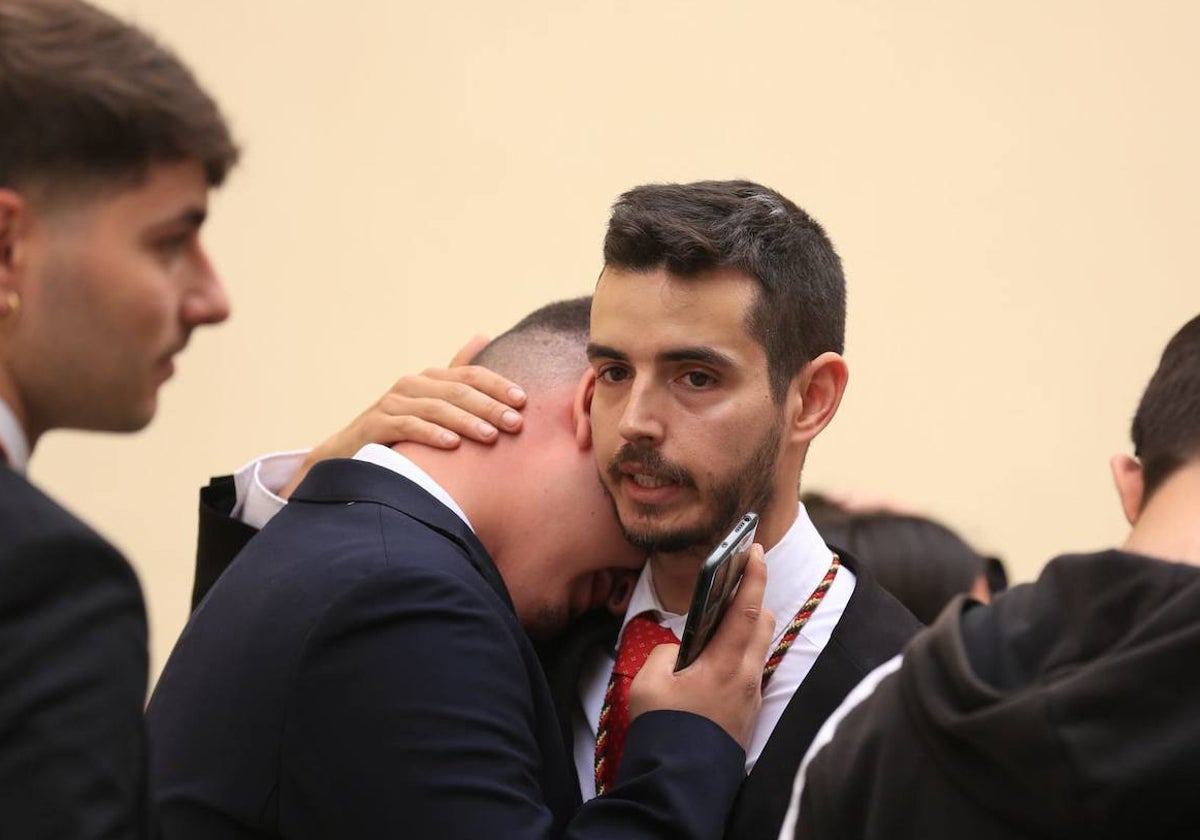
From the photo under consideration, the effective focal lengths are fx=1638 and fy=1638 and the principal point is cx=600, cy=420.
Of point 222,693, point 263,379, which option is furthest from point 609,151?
point 222,693

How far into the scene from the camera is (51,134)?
4.13ft

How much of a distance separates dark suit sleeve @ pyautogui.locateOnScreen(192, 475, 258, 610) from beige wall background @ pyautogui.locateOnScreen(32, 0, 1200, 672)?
2.02 metres

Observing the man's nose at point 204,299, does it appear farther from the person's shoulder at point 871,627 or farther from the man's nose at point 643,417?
the person's shoulder at point 871,627

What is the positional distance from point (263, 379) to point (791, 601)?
2715mm

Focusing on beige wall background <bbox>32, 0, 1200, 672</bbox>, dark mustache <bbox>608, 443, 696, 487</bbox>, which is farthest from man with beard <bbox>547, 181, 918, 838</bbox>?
beige wall background <bbox>32, 0, 1200, 672</bbox>

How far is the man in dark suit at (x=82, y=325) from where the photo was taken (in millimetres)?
1133

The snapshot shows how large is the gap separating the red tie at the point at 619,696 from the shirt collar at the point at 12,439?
2.91 feet

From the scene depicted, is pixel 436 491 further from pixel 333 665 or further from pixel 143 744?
pixel 143 744

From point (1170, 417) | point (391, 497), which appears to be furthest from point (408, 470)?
point (1170, 417)

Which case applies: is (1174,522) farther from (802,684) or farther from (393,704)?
(393,704)

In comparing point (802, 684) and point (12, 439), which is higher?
point (12, 439)

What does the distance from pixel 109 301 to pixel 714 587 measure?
29.9 inches

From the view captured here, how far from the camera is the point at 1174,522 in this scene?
136 cm

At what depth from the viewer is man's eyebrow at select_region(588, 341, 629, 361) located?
2023 millimetres
